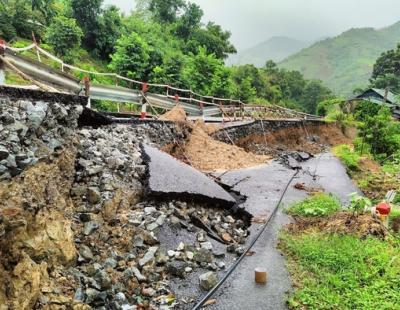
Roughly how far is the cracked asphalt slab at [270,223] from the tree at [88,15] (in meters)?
26.4

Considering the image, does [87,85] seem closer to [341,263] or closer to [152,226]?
[152,226]

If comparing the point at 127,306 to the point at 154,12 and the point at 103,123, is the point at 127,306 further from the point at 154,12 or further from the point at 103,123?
the point at 154,12

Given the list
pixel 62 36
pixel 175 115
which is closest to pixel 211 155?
pixel 175 115

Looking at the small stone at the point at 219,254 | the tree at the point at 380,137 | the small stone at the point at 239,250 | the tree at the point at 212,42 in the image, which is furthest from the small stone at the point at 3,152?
the tree at the point at 212,42

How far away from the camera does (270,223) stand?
8.73m

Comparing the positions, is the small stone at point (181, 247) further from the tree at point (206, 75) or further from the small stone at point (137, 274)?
the tree at point (206, 75)

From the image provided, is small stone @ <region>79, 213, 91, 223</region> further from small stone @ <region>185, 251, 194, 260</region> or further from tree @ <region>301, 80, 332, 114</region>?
tree @ <region>301, 80, 332, 114</region>

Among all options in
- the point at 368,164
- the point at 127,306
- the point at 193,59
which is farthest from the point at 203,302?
the point at 193,59

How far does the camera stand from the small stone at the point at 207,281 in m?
5.81

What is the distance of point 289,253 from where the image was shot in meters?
7.27

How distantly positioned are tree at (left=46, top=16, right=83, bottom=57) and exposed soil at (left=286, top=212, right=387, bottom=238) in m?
23.8

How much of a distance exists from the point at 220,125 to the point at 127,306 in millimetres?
14290

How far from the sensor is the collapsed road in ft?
14.3

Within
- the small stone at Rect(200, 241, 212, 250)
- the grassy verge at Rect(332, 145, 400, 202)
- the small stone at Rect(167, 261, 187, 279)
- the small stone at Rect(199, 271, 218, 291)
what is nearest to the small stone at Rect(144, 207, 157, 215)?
the small stone at Rect(200, 241, 212, 250)
